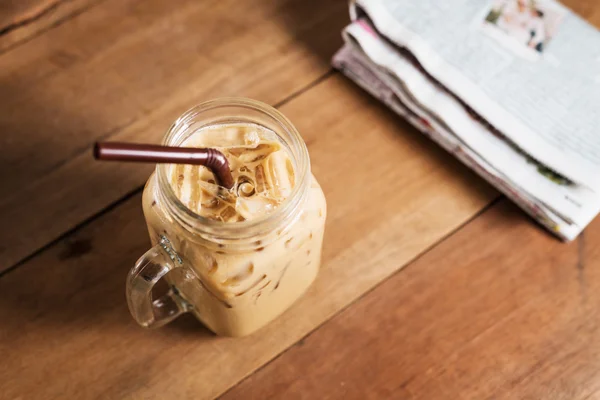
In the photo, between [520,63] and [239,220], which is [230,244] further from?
[520,63]

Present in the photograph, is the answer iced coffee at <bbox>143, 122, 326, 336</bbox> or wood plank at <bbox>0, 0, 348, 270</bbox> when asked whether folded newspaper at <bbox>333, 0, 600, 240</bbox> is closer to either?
wood plank at <bbox>0, 0, 348, 270</bbox>

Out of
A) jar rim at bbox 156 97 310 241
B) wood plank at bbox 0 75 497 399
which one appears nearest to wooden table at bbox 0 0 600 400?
wood plank at bbox 0 75 497 399

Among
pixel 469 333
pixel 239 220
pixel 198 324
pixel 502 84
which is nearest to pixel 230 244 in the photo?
pixel 239 220

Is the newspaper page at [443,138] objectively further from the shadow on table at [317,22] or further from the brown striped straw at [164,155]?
the brown striped straw at [164,155]

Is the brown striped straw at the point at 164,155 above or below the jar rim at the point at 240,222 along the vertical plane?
above

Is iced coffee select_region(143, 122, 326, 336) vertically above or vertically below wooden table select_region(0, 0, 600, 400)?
above

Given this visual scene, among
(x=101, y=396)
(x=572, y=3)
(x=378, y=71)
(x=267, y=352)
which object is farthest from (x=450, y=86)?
(x=101, y=396)

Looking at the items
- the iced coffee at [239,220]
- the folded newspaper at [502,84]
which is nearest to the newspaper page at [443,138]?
the folded newspaper at [502,84]
